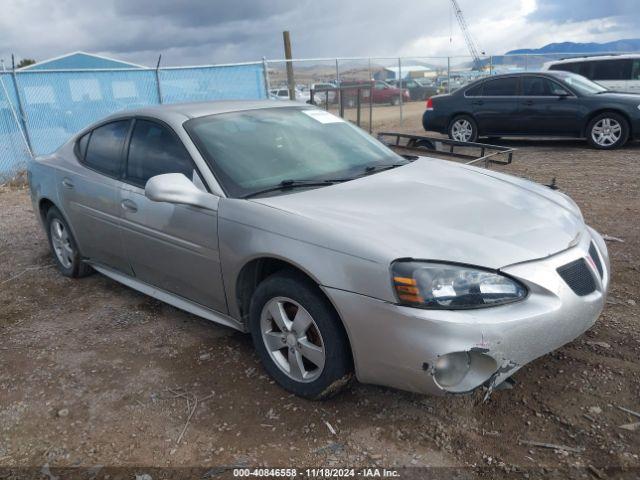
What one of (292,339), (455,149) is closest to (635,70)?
(455,149)

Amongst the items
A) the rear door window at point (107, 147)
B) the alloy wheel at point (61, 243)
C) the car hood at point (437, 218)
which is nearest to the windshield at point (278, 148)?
the car hood at point (437, 218)

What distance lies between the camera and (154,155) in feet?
12.0

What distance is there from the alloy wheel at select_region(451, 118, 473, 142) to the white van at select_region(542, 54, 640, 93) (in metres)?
3.56

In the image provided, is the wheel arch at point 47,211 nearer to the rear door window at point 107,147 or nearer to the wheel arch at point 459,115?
the rear door window at point 107,147

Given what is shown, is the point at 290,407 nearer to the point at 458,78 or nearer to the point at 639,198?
the point at 639,198

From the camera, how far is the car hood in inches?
97.5

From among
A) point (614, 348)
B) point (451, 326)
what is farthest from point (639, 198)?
point (451, 326)

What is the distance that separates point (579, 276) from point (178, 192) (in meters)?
2.12

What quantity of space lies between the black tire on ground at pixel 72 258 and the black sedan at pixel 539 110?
8821 millimetres

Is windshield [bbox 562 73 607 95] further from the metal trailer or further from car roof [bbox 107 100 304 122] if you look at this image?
car roof [bbox 107 100 304 122]

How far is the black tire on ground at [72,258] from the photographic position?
466 cm

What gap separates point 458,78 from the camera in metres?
22.5

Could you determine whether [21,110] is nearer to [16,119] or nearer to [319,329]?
[16,119]

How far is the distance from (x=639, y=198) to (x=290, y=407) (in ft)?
18.3
